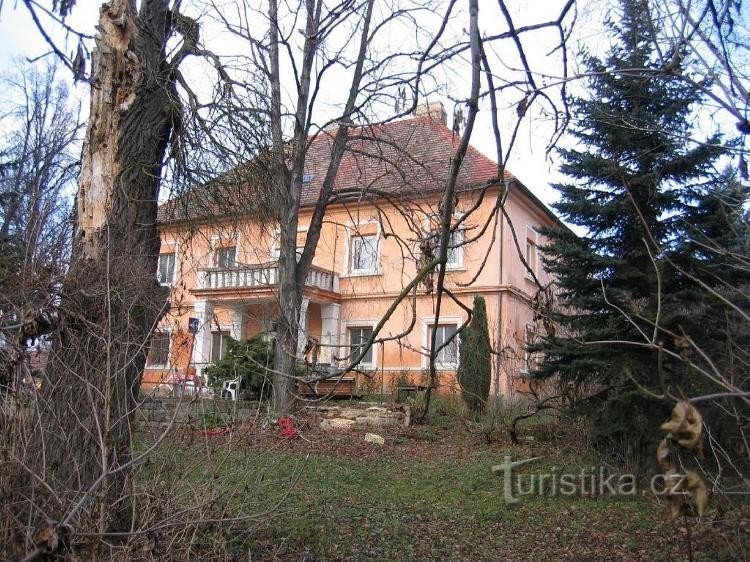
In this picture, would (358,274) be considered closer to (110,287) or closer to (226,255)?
(226,255)

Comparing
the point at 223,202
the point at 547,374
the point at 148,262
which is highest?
the point at 223,202

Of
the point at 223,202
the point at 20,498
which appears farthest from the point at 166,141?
the point at 20,498

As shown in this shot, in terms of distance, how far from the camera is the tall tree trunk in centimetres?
447

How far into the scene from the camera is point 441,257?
2967 millimetres

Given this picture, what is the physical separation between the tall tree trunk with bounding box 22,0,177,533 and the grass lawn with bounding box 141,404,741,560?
554mm

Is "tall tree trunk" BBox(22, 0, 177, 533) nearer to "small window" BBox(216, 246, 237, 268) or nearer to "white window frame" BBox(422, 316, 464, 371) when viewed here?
"small window" BBox(216, 246, 237, 268)

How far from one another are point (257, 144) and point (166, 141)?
1.19 meters

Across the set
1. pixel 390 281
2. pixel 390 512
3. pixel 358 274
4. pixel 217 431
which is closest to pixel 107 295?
pixel 217 431

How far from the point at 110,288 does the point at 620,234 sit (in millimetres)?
6735

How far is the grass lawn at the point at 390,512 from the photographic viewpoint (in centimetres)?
535

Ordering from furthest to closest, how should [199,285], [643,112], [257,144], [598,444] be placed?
[199,285] → [598,444] → [643,112] → [257,144]

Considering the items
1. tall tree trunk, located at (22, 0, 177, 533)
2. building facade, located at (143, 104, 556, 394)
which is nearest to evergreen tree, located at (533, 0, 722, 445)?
tall tree trunk, located at (22, 0, 177, 533)

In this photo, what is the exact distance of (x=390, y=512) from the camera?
7.71m

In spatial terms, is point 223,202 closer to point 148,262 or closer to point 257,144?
point 257,144
